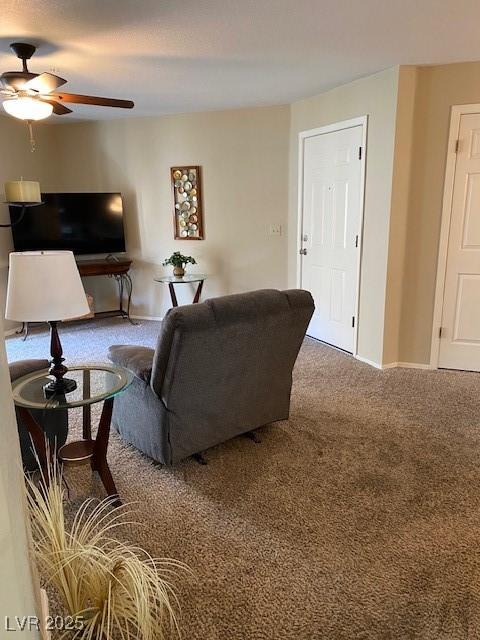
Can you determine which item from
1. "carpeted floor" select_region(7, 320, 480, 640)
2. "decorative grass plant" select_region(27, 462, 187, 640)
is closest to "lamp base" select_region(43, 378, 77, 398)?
"carpeted floor" select_region(7, 320, 480, 640)

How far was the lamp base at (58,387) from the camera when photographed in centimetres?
202

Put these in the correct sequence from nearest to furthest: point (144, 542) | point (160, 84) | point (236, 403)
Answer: point (144, 542)
point (236, 403)
point (160, 84)

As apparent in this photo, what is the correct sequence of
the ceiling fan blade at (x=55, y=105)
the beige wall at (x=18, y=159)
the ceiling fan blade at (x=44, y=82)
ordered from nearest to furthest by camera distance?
the ceiling fan blade at (x=44, y=82), the ceiling fan blade at (x=55, y=105), the beige wall at (x=18, y=159)

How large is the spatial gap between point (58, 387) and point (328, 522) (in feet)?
4.36

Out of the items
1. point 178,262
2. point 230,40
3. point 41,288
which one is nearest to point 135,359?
point 41,288

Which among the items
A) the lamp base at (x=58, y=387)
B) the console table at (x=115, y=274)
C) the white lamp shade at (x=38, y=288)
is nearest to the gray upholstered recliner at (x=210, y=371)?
the lamp base at (x=58, y=387)

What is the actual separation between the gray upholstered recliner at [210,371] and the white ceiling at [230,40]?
59.2 inches

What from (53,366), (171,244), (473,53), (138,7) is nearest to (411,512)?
(53,366)

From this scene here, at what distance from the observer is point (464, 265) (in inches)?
142

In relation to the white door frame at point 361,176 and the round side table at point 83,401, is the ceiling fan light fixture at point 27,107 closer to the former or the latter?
the round side table at point 83,401

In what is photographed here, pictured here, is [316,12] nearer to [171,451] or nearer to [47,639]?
[171,451]

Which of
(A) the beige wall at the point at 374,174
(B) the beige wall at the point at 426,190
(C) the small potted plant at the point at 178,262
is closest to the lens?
(B) the beige wall at the point at 426,190

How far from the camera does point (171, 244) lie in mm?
5449

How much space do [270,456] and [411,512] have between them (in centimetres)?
77
